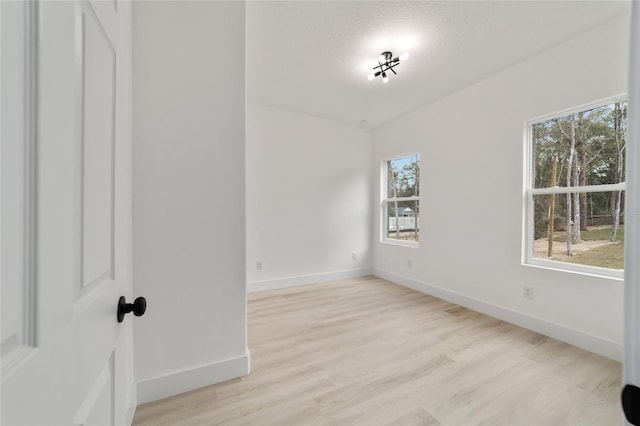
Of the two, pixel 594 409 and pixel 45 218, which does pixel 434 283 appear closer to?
pixel 594 409

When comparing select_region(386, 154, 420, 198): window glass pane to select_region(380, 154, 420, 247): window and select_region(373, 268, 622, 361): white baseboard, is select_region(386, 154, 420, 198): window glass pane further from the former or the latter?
select_region(373, 268, 622, 361): white baseboard

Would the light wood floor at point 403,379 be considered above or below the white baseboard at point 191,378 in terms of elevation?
below

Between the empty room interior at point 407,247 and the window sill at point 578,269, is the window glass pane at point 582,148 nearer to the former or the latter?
the empty room interior at point 407,247

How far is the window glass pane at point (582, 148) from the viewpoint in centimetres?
207

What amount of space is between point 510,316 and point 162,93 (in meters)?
3.57

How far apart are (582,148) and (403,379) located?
255 centimetres

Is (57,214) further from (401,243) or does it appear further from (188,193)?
(401,243)

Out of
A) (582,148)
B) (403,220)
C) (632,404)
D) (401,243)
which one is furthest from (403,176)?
(632,404)

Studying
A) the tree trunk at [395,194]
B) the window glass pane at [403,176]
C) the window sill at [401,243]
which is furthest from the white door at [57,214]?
the tree trunk at [395,194]

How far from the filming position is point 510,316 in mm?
2605

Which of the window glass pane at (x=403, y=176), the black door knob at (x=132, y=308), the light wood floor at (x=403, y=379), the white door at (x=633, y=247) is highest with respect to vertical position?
the window glass pane at (x=403, y=176)

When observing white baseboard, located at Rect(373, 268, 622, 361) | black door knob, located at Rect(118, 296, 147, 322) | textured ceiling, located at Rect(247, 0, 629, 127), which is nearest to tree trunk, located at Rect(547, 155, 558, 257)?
white baseboard, located at Rect(373, 268, 622, 361)

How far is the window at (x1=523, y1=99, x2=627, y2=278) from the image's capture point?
2078mm

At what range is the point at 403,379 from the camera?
1737 mm
